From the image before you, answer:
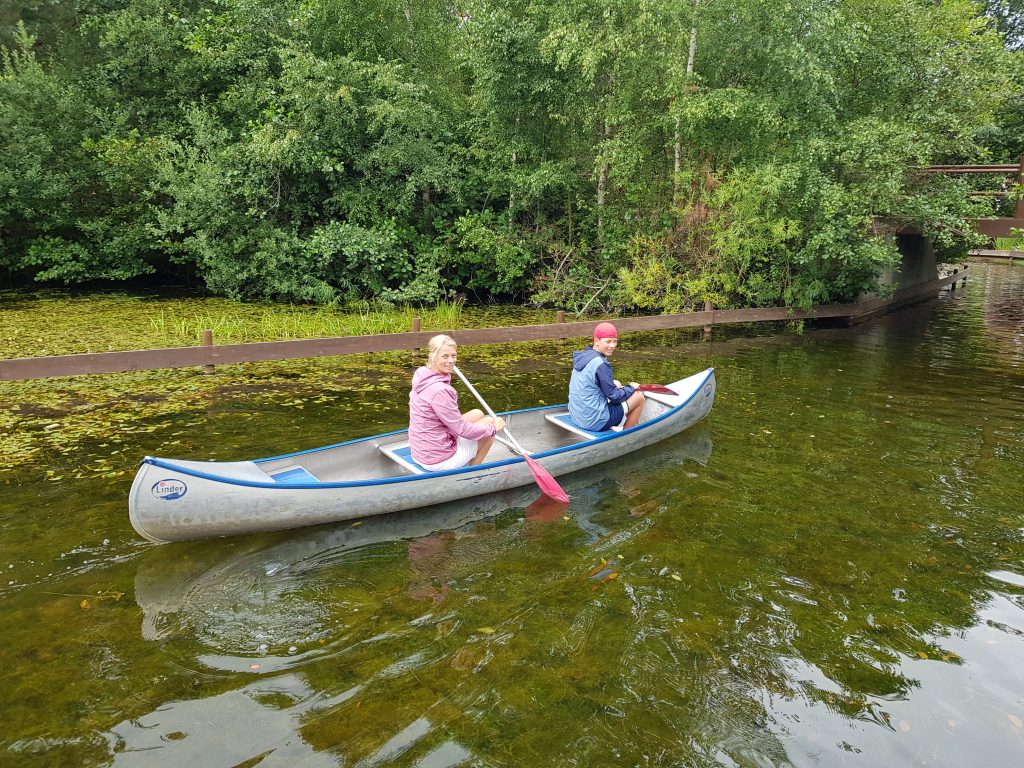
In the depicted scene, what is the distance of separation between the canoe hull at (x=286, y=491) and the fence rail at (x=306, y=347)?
339cm

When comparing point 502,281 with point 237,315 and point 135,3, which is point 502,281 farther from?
point 135,3

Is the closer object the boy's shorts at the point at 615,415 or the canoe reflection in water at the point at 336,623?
the canoe reflection in water at the point at 336,623

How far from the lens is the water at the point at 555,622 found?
357cm

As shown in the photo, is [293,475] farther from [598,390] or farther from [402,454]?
[598,390]

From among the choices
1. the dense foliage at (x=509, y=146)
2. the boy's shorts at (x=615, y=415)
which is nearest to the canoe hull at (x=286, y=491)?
the boy's shorts at (x=615, y=415)

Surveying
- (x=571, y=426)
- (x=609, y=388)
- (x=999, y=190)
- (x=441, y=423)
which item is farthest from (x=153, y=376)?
(x=999, y=190)

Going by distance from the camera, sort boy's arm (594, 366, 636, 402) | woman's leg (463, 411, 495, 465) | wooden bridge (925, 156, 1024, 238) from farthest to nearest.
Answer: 1. wooden bridge (925, 156, 1024, 238)
2. boy's arm (594, 366, 636, 402)
3. woman's leg (463, 411, 495, 465)

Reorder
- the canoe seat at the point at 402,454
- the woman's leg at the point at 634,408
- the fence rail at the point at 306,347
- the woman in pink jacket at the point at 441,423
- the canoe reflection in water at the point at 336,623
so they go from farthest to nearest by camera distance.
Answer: the woman's leg at the point at 634,408, the fence rail at the point at 306,347, the canoe seat at the point at 402,454, the woman in pink jacket at the point at 441,423, the canoe reflection in water at the point at 336,623

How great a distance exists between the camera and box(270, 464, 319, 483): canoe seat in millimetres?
5796

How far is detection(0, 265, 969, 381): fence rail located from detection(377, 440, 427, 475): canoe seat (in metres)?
3.31

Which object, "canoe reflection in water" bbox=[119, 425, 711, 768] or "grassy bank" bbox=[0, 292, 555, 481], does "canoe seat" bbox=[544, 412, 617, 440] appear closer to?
"canoe reflection in water" bbox=[119, 425, 711, 768]

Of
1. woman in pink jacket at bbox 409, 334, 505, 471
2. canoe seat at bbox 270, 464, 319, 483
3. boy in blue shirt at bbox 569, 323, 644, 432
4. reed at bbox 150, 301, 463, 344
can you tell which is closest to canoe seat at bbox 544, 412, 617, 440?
boy in blue shirt at bbox 569, 323, 644, 432

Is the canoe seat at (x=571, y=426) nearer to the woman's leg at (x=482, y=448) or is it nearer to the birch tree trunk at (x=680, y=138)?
the woman's leg at (x=482, y=448)

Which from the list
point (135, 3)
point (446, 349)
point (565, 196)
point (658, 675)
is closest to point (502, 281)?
point (565, 196)
